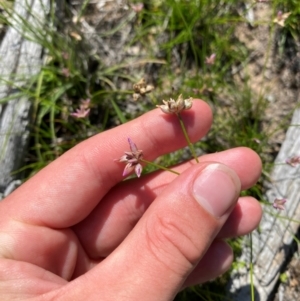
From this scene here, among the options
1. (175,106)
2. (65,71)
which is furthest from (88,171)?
(65,71)

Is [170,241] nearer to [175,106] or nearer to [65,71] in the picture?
[175,106]

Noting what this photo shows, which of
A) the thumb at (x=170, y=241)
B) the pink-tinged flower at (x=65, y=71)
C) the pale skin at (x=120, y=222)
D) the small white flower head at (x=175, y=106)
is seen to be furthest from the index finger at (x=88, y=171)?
the pink-tinged flower at (x=65, y=71)

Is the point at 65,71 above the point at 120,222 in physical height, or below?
above

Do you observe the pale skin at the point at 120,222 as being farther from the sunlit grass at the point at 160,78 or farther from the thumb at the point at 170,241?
the sunlit grass at the point at 160,78

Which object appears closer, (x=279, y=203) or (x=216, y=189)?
(x=216, y=189)

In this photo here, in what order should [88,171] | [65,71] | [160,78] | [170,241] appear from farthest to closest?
1. [160,78]
2. [65,71]
3. [88,171]
4. [170,241]

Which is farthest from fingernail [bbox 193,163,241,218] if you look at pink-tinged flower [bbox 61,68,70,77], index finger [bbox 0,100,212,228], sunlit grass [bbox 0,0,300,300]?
pink-tinged flower [bbox 61,68,70,77]

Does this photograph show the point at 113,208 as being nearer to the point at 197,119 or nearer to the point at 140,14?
the point at 197,119
